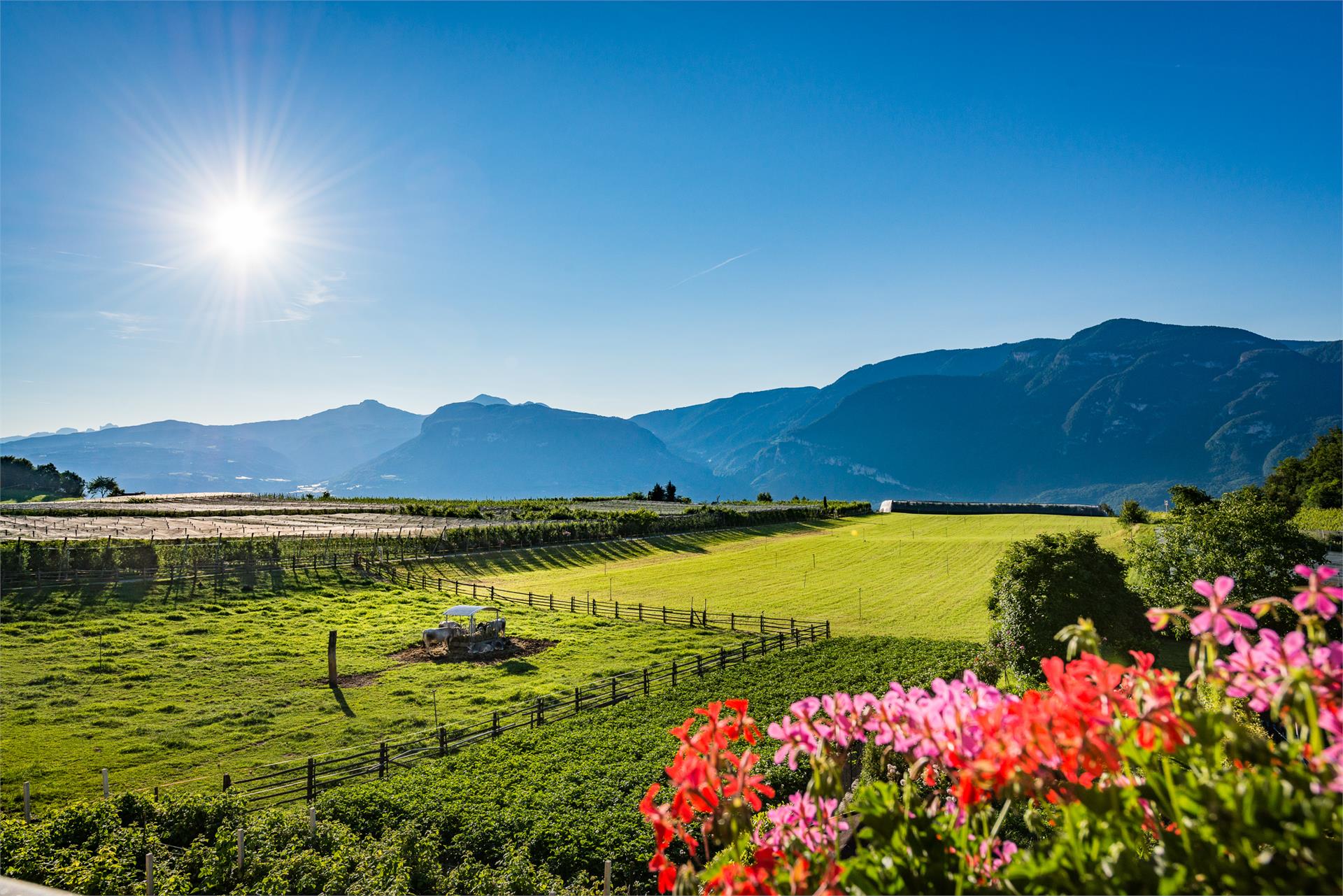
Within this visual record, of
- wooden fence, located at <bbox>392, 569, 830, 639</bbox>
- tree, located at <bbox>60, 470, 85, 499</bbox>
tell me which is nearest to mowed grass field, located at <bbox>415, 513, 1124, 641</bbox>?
wooden fence, located at <bbox>392, 569, 830, 639</bbox>

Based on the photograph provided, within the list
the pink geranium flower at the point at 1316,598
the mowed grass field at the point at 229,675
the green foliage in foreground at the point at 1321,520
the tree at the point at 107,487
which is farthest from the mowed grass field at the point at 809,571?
the tree at the point at 107,487

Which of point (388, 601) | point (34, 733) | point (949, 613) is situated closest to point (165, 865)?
point (34, 733)

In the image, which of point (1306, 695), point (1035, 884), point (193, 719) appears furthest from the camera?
point (193, 719)

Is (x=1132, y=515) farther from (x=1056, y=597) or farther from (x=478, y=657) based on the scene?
(x=478, y=657)

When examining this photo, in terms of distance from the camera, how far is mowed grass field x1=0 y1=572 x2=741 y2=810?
63.9 feet

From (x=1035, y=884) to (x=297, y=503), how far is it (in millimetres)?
104567

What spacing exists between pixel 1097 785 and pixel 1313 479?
309 ft


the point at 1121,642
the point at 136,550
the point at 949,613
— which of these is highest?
the point at 136,550

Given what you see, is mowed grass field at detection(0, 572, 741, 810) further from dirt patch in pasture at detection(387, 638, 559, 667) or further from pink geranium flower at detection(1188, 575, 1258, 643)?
pink geranium flower at detection(1188, 575, 1258, 643)

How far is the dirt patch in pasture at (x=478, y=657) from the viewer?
3089 centimetres

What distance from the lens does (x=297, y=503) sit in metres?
92.2

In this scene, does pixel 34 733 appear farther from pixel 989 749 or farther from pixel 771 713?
pixel 989 749

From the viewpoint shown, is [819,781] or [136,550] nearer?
[819,781]

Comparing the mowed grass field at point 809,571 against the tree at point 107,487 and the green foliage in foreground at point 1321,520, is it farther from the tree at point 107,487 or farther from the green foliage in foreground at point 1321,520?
the tree at point 107,487
